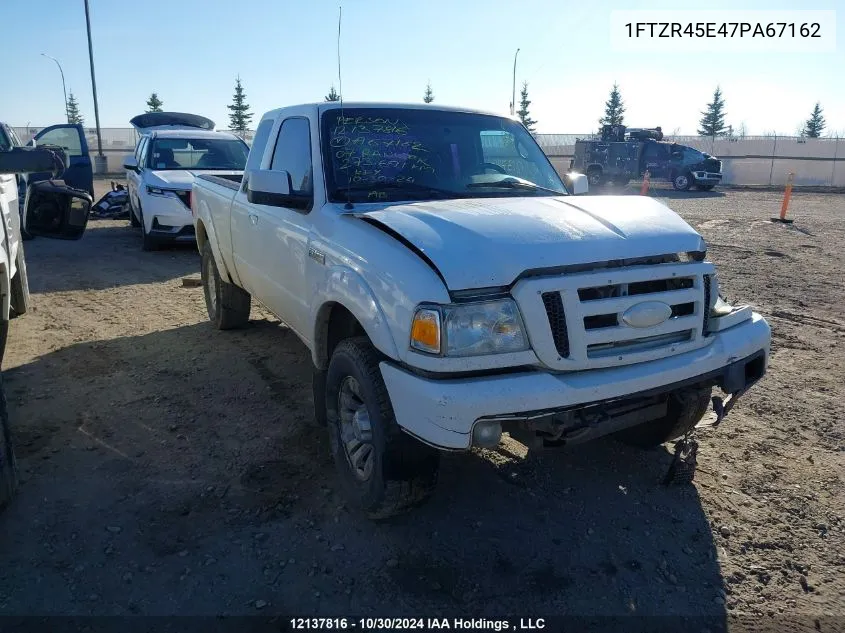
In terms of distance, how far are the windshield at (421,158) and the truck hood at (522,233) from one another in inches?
14.8

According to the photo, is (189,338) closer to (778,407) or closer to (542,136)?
(778,407)

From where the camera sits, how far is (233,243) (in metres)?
5.38

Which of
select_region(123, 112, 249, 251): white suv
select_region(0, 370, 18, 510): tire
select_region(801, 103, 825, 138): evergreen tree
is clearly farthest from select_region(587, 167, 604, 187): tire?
select_region(801, 103, 825, 138): evergreen tree

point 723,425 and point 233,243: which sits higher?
point 233,243

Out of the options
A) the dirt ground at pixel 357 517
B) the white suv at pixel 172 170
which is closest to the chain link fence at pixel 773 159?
the white suv at pixel 172 170

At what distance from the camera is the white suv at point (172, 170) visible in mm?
10383

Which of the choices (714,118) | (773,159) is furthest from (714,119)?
(773,159)

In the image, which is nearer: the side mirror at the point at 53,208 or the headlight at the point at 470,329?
the headlight at the point at 470,329

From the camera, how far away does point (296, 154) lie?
Answer: 4230mm

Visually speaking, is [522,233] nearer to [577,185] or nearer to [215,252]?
[577,185]

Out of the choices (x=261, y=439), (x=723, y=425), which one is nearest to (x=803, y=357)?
(x=723, y=425)

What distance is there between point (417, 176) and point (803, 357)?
3900 mm

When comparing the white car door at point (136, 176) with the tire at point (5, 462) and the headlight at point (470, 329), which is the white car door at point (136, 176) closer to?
the tire at point (5, 462)

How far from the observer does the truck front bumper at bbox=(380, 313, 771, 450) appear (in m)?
2.57
